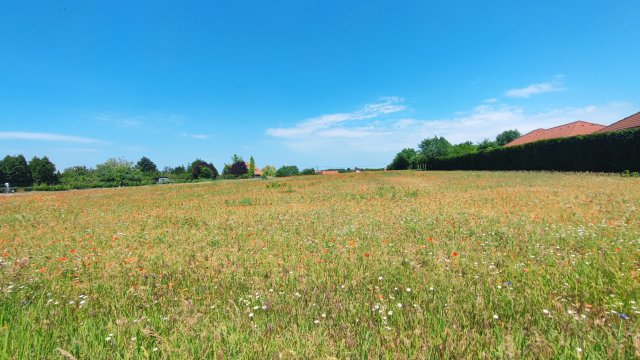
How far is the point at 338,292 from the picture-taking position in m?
2.97

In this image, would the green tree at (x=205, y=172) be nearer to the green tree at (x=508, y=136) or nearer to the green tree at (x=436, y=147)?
the green tree at (x=436, y=147)

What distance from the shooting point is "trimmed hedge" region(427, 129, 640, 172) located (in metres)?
19.1

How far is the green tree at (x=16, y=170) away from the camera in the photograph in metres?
80.1

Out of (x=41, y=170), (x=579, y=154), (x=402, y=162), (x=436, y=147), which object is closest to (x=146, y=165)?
(x=41, y=170)

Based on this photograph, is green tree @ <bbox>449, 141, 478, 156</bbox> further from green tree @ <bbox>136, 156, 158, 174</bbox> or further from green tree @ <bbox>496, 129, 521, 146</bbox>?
green tree @ <bbox>136, 156, 158, 174</bbox>

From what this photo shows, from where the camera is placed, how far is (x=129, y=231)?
6840mm

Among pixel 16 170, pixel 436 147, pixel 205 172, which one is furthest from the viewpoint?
pixel 436 147

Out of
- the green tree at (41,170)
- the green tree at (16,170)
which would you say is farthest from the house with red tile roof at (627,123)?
the green tree at (16,170)

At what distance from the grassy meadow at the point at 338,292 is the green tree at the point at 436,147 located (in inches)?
2989

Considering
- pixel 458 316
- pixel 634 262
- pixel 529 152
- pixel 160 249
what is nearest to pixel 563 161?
pixel 529 152

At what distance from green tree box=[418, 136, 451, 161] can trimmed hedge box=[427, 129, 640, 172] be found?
43.9 meters

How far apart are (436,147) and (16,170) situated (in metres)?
133

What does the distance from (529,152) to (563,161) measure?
4.45 meters

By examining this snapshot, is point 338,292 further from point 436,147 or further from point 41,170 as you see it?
point 41,170
